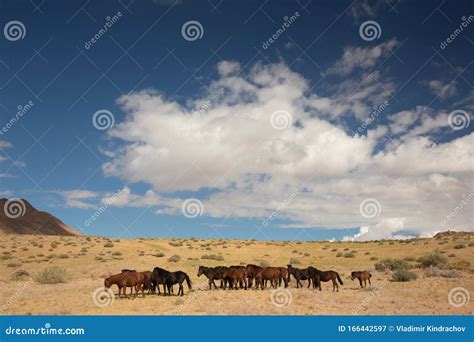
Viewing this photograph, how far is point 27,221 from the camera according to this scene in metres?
107

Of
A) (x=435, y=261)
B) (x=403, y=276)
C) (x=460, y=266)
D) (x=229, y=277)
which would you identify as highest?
(x=435, y=261)

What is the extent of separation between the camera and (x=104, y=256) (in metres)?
45.7

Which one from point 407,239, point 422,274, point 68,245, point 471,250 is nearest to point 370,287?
point 422,274

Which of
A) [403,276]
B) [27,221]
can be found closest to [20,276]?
[403,276]

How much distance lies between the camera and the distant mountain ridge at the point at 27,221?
3860 inches

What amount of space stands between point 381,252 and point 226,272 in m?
34.9

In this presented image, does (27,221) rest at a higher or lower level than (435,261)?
higher

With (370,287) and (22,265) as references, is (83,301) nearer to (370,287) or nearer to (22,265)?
(370,287)

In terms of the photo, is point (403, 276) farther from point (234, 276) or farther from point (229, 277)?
point (229, 277)

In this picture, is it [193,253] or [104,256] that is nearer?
[104,256]

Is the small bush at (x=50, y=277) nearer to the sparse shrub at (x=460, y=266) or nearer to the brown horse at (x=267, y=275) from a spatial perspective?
the brown horse at (x=267, y=275)

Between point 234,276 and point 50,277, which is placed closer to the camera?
point 234,276

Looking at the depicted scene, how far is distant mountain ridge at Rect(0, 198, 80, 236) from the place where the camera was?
322 ft

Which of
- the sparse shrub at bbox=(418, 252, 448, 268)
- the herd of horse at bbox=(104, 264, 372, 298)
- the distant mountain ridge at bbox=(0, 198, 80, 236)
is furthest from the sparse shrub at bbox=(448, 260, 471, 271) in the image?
the distant mountain ridge at bbox=(0, 198, 80, 236)
